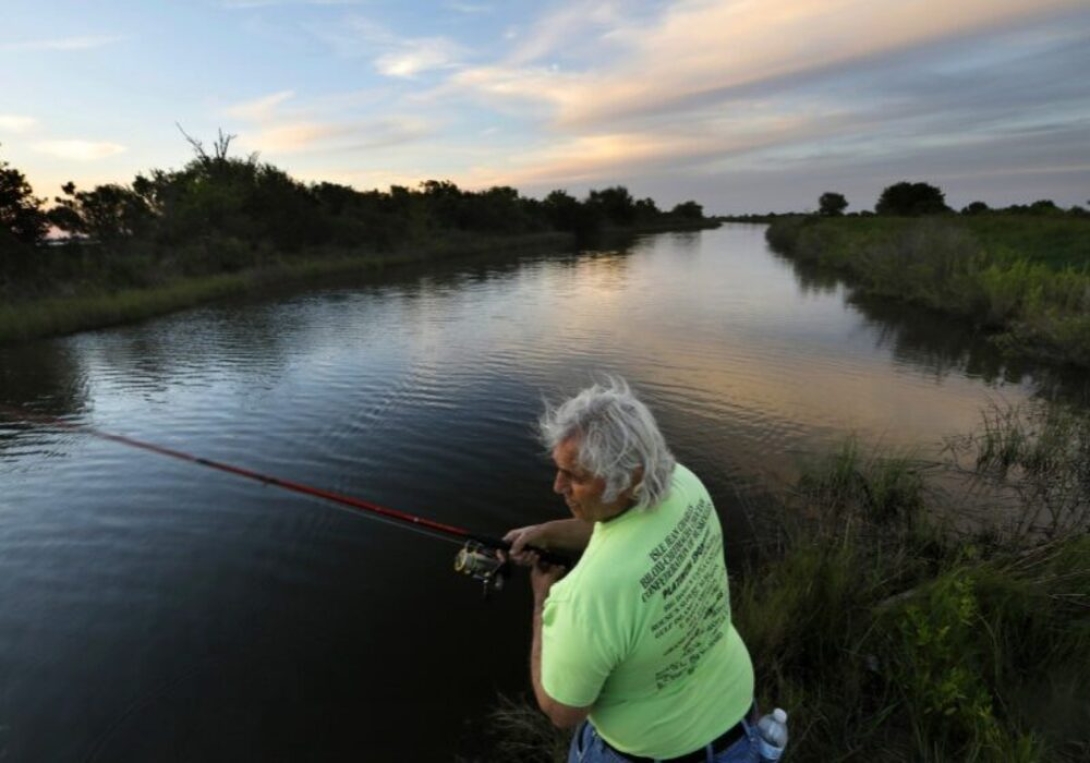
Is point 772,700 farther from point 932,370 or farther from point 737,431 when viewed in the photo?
point 932,370

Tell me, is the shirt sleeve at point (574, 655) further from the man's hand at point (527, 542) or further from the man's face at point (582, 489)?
the man's hand at point (527, 542)

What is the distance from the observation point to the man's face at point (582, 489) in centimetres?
176

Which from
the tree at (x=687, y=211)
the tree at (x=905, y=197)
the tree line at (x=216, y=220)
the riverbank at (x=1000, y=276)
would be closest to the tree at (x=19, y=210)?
the tree line at (x=216, y=220)

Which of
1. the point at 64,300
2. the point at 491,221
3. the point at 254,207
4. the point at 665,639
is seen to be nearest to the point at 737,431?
the point at 665,639

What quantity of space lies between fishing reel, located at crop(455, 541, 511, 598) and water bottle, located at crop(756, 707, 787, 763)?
1.44 meters

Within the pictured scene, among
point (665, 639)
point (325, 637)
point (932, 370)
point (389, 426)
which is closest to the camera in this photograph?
point (665, 639)

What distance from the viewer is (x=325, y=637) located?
18.0 ft

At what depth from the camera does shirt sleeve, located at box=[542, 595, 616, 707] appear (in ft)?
5.31

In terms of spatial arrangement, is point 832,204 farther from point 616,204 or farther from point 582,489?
point 582,489

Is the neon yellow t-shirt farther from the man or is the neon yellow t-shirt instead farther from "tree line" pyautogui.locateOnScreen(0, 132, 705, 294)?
"tree line" pyautogui.locateOnScreen(0, 132, 705, 294)

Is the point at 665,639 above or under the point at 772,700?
above

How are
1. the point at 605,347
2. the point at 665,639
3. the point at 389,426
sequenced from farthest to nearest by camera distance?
the point at 605,347, the point at 389,426, the point at 665,639

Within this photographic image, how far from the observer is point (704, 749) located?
1.91 m

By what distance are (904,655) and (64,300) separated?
27627mm
